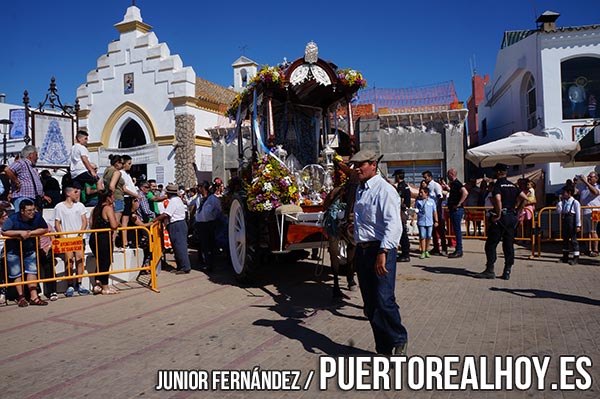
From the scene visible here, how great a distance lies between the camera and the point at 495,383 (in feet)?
12.0

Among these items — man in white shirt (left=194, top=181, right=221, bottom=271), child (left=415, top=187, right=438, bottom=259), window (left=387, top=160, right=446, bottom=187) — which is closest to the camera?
man in white shirt (left=194, top=181, right=221, bottom=271)

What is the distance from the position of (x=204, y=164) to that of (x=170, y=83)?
418cm

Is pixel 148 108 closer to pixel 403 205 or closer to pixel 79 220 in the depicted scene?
pixel 79 220

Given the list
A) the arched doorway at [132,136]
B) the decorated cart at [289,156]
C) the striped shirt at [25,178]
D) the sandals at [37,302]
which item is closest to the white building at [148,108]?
the arched doorway at [132,136]

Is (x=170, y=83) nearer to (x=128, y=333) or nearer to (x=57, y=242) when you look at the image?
(x=57, y=242)

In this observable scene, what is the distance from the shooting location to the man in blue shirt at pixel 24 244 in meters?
6.70

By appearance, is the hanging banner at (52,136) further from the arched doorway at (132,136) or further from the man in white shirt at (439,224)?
the man in white shirt at (439,224)

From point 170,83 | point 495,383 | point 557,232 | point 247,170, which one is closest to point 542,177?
point 557,232

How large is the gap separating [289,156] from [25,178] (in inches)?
188

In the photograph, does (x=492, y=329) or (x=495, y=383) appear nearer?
(x=495, y=383)

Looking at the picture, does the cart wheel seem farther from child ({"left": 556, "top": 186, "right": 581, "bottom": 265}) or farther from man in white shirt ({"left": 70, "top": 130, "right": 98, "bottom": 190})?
child ({"left": 556, "top": 186, "right": 581, "bottom": 265})

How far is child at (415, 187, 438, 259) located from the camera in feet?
33.0

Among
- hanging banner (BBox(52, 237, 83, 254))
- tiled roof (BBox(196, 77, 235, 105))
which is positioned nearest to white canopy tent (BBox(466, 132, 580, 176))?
hanging banner (BBox(52, 237, 83, 254))

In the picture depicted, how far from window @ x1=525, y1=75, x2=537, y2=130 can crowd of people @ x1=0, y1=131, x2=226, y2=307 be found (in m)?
13.5
